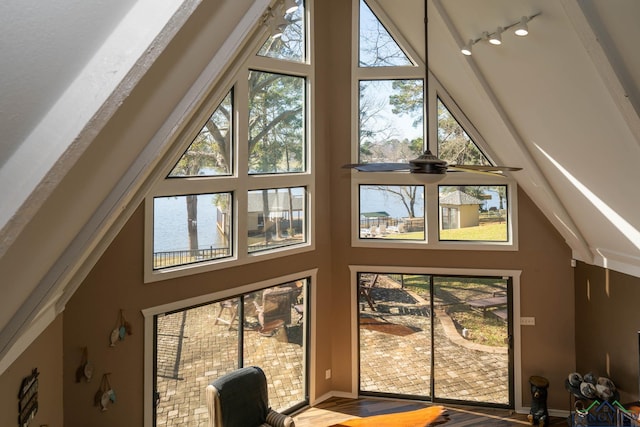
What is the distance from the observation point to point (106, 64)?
1.06 meters

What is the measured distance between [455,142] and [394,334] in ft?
9.76

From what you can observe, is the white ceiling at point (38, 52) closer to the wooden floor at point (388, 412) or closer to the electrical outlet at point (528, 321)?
the wooden floor at point (388, 412)

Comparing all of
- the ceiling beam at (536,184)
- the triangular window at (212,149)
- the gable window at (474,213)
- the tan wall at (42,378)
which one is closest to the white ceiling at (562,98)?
the ceiling beam at (536,184)

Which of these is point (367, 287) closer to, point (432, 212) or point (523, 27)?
point (432, 212)

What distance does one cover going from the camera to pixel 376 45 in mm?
6719

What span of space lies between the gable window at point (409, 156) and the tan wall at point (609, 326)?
1121 millimetres

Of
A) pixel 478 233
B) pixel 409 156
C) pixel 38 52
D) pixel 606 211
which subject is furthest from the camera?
pixel 409 156

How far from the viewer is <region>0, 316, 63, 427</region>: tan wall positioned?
124 inches

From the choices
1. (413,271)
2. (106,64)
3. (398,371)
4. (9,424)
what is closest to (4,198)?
(106,64)

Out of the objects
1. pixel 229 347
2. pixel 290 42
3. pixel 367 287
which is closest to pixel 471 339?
pixel 367 287

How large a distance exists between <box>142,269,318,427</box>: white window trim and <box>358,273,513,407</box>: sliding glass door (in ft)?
2.57

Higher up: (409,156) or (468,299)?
(409,156)

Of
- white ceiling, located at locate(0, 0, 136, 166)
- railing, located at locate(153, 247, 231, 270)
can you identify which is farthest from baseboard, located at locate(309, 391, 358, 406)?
white ceiling, located at locate(0, 0, 136, 166)

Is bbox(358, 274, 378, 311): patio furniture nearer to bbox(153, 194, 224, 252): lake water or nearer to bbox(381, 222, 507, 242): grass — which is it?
bbox(381, 222, 507, 242): grass
